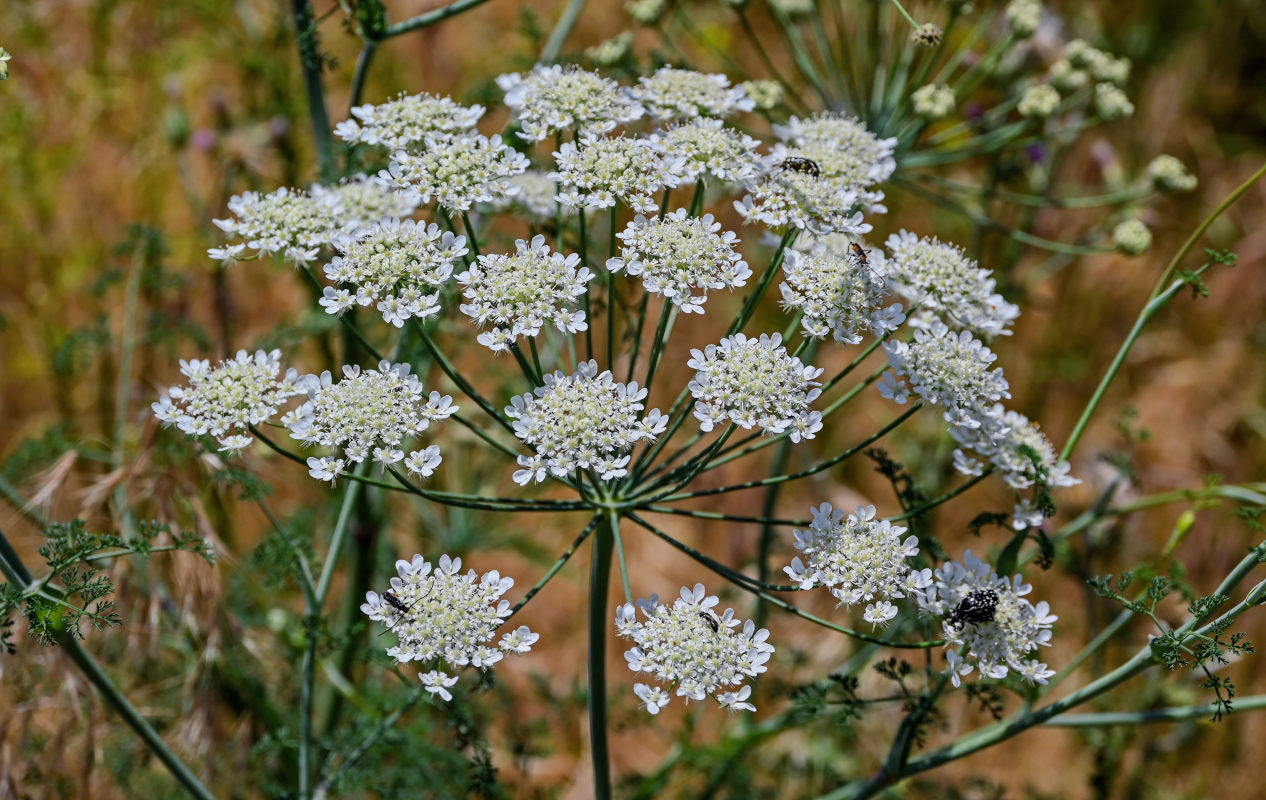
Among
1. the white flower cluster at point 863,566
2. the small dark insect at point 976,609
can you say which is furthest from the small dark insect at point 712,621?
the small dark insect at point 976,609

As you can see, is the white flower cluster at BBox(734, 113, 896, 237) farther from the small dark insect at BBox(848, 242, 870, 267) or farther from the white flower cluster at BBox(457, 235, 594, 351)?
the white flower cluster at BBox(457, 235, 594, 351)

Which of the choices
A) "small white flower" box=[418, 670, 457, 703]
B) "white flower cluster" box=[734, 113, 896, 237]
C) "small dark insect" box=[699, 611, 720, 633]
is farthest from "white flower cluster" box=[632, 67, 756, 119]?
"small white flower" box=[418, 670, 457, 703]

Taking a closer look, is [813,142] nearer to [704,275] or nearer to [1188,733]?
[704,275]

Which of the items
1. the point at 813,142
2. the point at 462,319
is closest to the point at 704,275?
the point at 813,142

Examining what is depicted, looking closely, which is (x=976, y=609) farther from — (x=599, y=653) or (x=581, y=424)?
(x=581, y=424)

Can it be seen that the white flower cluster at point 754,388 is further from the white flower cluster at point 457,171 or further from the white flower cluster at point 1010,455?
the white flower cluster at point 457,171

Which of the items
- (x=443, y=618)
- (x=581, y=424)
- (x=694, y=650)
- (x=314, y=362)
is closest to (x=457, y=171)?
(x=581, y=424)
